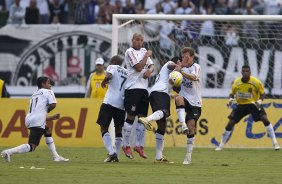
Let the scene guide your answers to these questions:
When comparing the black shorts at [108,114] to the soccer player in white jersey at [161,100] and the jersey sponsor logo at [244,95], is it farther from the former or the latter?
the jersey sponsor logo at [244,95]

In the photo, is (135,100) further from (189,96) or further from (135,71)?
(189,96)

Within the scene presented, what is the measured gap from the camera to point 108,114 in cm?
1772

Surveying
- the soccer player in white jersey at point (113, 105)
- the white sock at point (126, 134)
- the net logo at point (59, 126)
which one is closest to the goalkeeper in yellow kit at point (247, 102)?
the net logo at point (59, 126)

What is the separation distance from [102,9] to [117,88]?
12.7m

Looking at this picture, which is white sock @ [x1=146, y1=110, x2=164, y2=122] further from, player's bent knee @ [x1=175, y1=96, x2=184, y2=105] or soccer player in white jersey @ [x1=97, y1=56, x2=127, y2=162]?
soccer player in white jersey @ [x1=97, y1=56, x2=127, y2=162]

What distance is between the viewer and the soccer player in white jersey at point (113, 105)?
1764 cm

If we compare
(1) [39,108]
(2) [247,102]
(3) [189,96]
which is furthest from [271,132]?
(1) [39,108]

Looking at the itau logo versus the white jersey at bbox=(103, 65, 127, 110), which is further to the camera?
the itau logo

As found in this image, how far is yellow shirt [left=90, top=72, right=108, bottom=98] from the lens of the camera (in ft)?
79.6

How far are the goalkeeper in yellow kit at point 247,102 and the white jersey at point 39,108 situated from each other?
681cm

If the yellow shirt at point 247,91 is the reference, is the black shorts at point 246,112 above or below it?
below

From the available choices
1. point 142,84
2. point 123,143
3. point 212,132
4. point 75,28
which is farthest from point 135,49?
point 75,28

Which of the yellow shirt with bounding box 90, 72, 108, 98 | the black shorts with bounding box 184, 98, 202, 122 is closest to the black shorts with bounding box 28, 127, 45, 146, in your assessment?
the black shorts with bounding box 184, 98, 202, 122

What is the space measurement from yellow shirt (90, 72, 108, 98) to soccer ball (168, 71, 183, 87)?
7.26m
